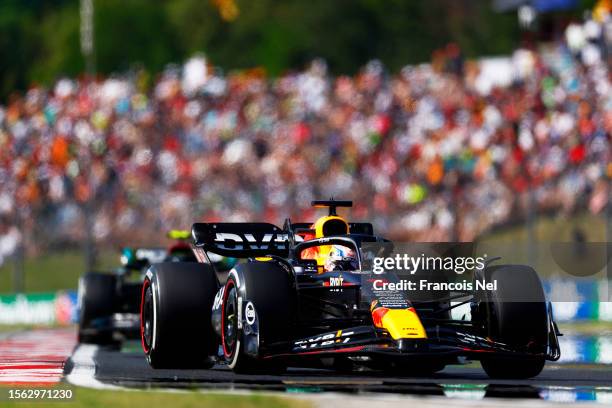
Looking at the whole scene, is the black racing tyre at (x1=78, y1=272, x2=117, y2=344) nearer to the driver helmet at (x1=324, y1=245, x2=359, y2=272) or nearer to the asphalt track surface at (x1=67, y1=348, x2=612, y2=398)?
the asphalt track surface at (x1=67, y1=348, x2=612, y2=398)

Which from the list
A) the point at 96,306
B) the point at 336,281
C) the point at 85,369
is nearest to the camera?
the point at 336,281

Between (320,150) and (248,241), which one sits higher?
(320,150)

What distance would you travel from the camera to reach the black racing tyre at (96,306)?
18.0 meters

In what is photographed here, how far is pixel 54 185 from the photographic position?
103 feet

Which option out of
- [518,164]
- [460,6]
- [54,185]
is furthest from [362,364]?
[460,6]

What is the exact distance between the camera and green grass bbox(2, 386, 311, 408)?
8469 millimetres

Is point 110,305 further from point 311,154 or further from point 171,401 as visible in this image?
point 311,154

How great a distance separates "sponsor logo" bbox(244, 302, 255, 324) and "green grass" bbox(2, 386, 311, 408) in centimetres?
164

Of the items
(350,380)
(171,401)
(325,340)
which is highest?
(325,340)

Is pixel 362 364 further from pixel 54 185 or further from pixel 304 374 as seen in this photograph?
pixel 54 185

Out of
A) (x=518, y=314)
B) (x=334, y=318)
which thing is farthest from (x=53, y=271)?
(x=518, y=314)

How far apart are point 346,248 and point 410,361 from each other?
1.76 m

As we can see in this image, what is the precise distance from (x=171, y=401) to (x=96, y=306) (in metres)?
9.45

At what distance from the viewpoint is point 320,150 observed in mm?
30594
